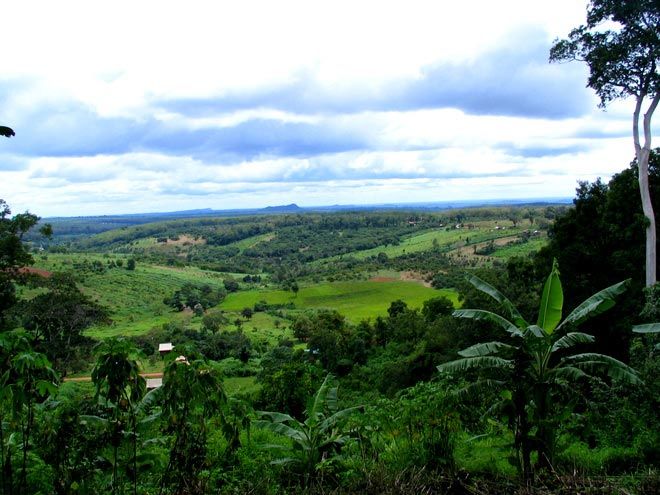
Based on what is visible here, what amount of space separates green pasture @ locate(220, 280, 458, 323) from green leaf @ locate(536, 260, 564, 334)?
51257 mm

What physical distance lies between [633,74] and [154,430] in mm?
13406

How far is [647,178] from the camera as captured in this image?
11.9 metres

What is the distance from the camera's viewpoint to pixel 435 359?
19688mm

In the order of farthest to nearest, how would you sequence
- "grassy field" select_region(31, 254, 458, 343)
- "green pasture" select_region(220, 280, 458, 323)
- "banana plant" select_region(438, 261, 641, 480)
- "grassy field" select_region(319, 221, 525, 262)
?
"grassy field" select_region(319, 221, 525, 262) → "green pasture" select_region(220, 280, 458, 323) → "grassy field" select_region(31, 254, 458, 343) → "banana plant" select_region(438, 261, 641, 480)

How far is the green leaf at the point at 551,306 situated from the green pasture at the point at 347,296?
168 ft

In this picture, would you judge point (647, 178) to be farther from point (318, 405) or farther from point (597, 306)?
point (318, 405)

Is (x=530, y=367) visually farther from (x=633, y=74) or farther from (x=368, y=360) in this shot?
(x=368, y=360)

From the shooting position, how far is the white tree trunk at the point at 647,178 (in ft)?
37.2

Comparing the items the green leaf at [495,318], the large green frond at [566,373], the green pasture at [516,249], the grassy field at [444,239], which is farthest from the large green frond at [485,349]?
the grassy field at [444,239]

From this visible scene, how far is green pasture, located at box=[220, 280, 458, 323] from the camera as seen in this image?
6212 centimetres

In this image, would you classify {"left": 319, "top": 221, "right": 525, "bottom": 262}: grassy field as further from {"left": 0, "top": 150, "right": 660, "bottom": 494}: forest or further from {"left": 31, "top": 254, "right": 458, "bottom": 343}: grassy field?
{"left": 0, "top": 150, "right": 660, "bottom": 494}: forest

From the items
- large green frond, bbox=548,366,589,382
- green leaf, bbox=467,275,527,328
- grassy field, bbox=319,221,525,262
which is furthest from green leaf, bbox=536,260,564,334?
grassy field, bbox=319,221,525,262

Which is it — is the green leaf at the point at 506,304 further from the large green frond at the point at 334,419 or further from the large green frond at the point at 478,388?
the large green frond at the point at 334,419

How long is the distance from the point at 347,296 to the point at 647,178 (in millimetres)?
59038
